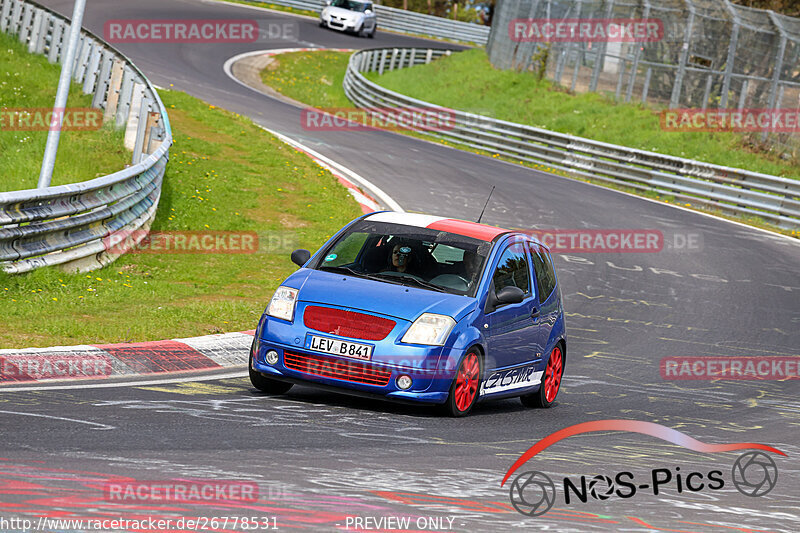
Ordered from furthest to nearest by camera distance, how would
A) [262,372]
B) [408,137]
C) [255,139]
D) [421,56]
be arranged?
[421,56] < [408,137] < [255,139] < [262,372]

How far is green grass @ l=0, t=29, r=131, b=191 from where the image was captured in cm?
1680

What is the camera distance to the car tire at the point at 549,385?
10359mm

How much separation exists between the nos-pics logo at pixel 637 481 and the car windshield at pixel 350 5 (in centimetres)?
4750

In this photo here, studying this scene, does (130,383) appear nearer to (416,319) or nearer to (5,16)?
(416,319)

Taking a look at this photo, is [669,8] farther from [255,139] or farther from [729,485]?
[729,485]

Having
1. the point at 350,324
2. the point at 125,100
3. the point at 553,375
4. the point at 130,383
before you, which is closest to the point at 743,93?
the point at 125,100

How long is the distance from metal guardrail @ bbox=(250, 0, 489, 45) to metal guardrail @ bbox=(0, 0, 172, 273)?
41633 millimetres

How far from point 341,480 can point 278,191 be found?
48.2 feet

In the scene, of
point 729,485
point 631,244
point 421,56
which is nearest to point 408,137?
point 631,244

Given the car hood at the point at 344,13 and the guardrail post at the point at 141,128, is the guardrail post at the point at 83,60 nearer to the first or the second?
the guardrail post at the point at 141,128

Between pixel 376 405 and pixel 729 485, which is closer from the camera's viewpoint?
pixel 729 485

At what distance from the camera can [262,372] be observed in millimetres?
8719

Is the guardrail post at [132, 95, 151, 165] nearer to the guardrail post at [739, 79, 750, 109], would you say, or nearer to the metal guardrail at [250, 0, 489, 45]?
the guardrail post at [739, 79, 750, 109]

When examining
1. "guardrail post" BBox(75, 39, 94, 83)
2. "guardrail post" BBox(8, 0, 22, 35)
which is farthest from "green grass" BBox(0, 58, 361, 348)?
"guardrail post" BBox(8, 0, 22, 35)
